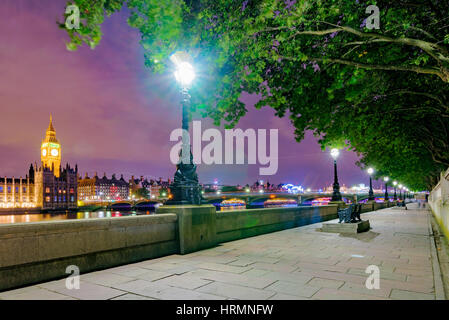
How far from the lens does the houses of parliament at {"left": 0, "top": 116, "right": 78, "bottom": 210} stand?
14888 centimetres

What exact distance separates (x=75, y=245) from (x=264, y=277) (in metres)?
3.72

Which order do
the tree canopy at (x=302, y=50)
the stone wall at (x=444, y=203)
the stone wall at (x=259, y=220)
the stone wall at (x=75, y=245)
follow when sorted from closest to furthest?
the stone wall at (x=75, y=245) < the tree canopy at (x=302, y=50) < the stone wall at (x=259, y=220) < the stone wall at (x=444, y=203)

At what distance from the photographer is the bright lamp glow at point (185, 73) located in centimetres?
854

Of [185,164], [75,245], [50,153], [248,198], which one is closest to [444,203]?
Result: [185,164]

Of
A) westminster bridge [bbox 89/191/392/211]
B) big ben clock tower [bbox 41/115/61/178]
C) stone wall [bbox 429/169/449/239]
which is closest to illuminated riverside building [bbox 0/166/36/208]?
big ben clock tower [bbox 41/115/61/178]

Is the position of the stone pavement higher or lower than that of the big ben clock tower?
lower

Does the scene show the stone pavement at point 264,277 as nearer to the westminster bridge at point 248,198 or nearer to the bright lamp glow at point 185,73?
the bright lamp glow at point 185,73

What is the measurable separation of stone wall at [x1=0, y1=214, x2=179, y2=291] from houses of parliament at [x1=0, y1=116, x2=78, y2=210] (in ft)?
511

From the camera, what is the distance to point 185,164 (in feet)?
29.1

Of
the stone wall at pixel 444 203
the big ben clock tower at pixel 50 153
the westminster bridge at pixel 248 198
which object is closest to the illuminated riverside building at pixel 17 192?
the big ben clock tower at pixel 50 153

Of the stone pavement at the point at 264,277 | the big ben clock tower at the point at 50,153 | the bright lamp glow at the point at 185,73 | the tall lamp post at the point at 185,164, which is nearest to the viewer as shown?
the stone pavement at the point at 264,277

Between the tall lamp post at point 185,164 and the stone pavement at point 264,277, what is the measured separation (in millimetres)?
1599

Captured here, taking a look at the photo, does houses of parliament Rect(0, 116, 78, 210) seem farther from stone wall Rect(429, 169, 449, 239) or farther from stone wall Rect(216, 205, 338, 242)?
stone wall Rect(429, 169, 449, 239)
